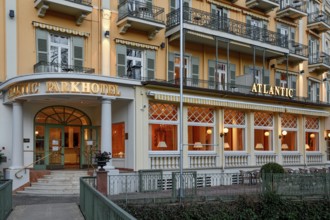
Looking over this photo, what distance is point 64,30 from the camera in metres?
20.1

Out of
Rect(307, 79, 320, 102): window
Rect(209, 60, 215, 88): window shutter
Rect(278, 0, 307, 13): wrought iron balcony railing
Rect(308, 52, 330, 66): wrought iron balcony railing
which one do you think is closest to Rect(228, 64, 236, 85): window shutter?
Rect(209, 60, 215, 88): window shutter

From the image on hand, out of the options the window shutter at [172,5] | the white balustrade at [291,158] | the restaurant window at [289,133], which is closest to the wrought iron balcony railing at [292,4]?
the restaurant window at [289,133]

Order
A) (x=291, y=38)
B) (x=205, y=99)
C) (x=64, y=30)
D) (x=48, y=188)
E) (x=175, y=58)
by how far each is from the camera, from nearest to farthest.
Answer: (x=48, y=188)
(x=64, y=30)
(x=205, y=99)
(x=175, y=58)
(x=291, y=38)

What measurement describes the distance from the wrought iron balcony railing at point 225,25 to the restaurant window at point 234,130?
509 centimetres

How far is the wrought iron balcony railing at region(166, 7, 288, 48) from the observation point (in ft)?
76.0

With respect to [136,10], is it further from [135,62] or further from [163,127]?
[163,127]

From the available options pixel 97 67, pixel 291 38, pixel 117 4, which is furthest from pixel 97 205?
pixel 291 38

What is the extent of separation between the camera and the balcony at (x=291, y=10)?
29514 mm

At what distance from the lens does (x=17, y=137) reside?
18.1 meters

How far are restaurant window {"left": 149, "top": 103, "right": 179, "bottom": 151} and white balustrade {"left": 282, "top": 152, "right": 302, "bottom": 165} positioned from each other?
9091 millimetres

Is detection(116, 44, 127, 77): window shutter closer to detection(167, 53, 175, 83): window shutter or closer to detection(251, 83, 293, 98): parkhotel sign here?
detection(167, 53, 175, 83): window shutter

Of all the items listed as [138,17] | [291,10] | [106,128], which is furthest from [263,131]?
[106,128]

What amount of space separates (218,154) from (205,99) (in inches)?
132

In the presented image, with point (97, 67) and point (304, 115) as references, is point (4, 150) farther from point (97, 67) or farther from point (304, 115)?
point (304, 115)
